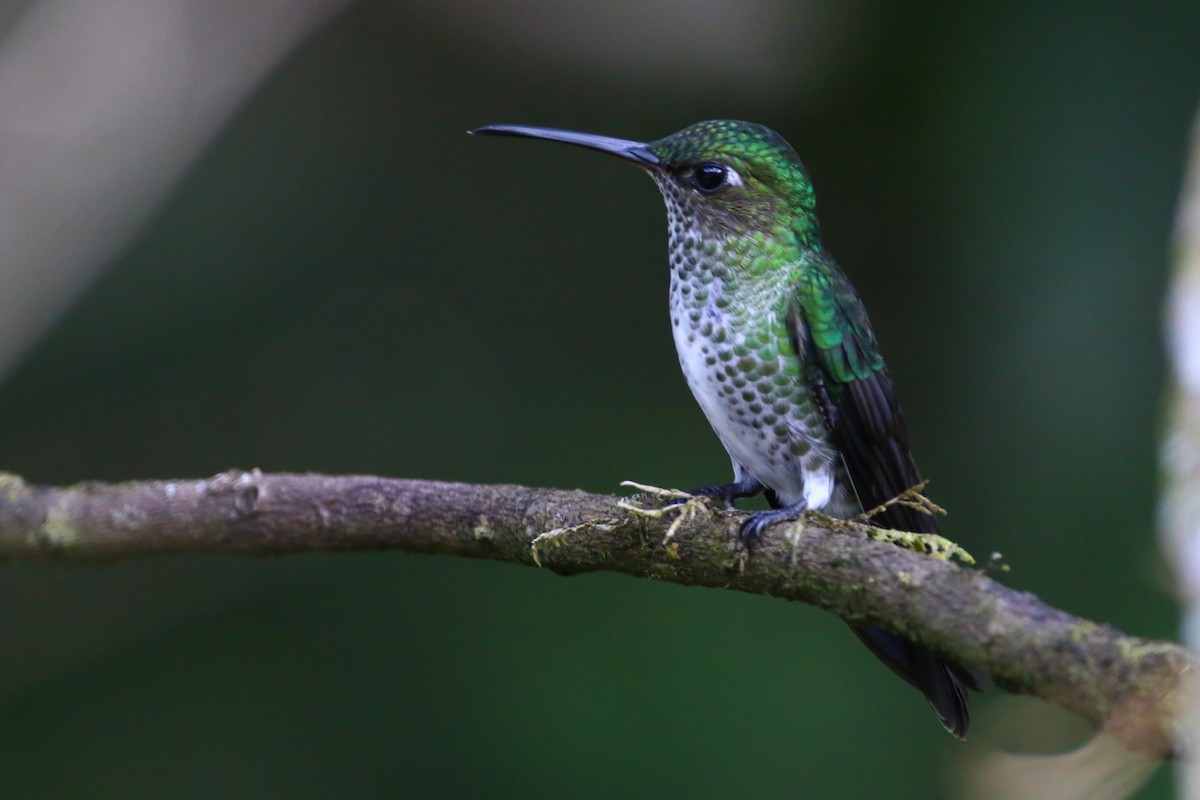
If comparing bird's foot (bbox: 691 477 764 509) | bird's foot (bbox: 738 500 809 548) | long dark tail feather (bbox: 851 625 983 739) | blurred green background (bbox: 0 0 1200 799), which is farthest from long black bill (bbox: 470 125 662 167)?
blurred green background (bbox: 0 0 1200 799)

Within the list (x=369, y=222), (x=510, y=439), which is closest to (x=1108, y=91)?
(x=510, y=439)

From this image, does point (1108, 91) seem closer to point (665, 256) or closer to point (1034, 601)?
point (665, 256)

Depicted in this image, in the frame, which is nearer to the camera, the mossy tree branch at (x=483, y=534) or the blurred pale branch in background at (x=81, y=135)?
the mossy tree branch at (x=483, y=534)

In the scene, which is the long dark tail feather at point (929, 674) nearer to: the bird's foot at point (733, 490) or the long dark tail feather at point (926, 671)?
the long dark tail feather at point (926, 671)

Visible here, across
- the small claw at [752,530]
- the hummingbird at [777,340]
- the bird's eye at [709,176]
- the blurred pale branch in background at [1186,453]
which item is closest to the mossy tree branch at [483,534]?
the small claw at [752,530]

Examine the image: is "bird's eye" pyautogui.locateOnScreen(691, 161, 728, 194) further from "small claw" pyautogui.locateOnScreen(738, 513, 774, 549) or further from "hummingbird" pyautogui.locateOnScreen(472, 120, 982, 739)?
"small claw" pyautogui.locateOnScreen(738, 513, 774, 549)

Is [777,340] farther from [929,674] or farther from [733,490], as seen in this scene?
[929,674]

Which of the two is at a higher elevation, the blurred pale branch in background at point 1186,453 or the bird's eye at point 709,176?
the bird's eye at point 709,176
